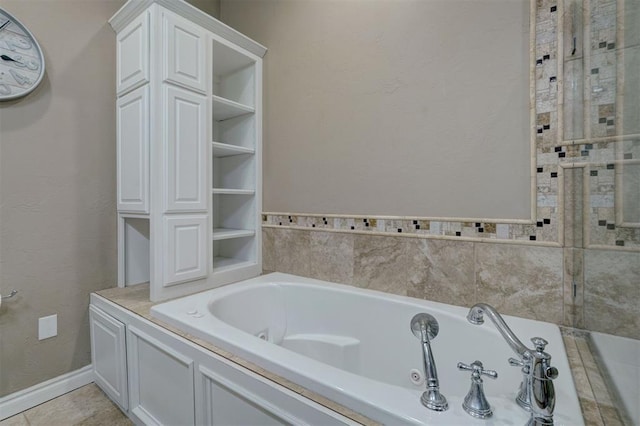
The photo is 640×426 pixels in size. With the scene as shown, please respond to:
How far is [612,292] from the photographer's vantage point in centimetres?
98

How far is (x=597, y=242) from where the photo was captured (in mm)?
1128

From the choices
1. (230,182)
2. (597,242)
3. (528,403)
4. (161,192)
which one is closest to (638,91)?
(597,242)

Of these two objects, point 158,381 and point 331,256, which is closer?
point 158,381

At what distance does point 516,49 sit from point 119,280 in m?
2.56

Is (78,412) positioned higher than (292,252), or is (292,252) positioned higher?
(292,252)

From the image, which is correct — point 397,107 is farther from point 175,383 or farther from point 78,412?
point 78,412

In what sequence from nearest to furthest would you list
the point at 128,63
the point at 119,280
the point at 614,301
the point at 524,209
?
the point at 614,301 → the point at 524,209 → the point at 128,63 → the point at 119,280

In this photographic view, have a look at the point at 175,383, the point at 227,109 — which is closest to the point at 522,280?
the point at 175,383

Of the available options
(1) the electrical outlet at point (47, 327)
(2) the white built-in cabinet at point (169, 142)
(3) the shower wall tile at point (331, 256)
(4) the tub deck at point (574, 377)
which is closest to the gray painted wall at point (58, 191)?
(1) the electrical outlet at point (47, 327)

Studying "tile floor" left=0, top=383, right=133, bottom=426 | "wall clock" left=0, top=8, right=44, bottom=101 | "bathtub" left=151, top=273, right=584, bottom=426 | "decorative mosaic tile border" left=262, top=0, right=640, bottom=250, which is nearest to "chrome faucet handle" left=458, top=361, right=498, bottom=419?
"bathtub" left=151, top=273, right=584, bottom=426

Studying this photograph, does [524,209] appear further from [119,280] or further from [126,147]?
[119,280]

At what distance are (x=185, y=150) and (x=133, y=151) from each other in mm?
318

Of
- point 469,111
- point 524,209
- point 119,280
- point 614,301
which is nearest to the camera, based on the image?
point 614,301

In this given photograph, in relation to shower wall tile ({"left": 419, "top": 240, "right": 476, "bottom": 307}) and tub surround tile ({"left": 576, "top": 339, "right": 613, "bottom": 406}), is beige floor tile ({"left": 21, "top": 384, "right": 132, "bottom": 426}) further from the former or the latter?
tub surround tile ({"left": 576, "top": 339, "right": 613, "bottom": 406})
